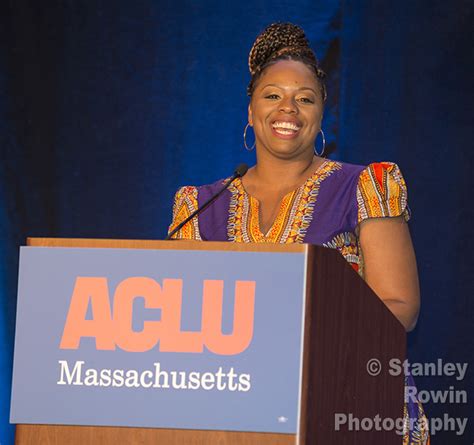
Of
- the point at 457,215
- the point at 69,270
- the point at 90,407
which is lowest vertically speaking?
the point at 90,407

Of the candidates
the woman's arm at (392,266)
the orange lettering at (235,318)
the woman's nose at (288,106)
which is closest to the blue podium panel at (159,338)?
the orange lettering at (235,318)

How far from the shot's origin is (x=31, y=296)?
1.87 meters

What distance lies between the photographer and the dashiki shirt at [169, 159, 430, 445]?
2709 mm

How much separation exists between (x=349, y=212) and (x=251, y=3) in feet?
5.13

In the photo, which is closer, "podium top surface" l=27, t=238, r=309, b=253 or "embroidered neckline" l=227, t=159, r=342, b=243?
"podium top surface" l=27, t=238, r=309, b=253

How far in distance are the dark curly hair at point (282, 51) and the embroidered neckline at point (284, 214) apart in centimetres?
30

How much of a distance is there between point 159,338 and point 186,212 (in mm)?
1311

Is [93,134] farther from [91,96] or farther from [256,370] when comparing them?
[256,370]

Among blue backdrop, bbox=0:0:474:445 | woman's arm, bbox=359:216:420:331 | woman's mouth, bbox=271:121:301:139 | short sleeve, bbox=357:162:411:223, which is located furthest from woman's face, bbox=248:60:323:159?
blue backdrop, bbox=0:0:474:445

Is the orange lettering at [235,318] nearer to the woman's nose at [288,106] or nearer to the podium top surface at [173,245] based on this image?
the podium top surface at [173,245]

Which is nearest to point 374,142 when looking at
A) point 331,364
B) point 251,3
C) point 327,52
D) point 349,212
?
point 327,52

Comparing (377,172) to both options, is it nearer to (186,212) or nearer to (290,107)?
(290,107)

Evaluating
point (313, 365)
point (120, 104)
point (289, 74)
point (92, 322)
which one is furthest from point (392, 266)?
point (120, 104)

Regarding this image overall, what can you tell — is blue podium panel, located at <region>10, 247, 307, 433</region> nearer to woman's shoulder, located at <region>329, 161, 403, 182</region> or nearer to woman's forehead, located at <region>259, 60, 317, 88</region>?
woman's shoulder, located at <region>329, 161, 403, 182</region>
